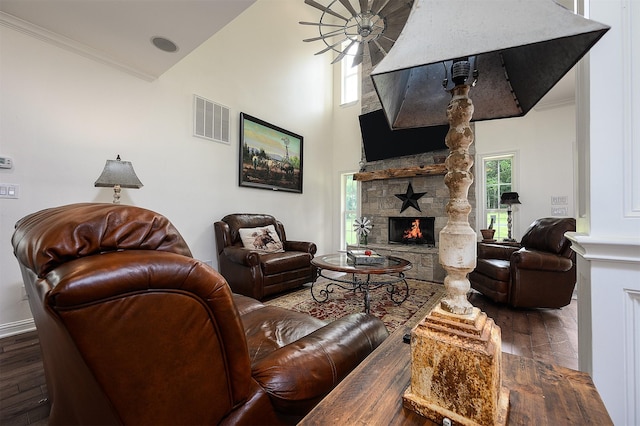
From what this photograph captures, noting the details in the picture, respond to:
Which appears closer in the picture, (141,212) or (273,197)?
(141,212)

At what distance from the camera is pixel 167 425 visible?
62cm

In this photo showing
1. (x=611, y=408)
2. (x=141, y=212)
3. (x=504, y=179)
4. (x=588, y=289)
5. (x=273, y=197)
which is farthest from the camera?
(x=273, y=197)

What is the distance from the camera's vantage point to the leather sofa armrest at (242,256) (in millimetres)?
2980

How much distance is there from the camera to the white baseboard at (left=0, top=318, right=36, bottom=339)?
85.4 inches

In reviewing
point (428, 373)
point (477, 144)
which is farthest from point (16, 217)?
point (477, 144)

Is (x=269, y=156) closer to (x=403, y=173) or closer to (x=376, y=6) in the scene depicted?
(x=403, y=173)

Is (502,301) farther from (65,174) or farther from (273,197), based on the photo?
(65,174)

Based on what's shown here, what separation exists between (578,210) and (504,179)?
376cm

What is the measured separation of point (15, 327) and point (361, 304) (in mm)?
3125

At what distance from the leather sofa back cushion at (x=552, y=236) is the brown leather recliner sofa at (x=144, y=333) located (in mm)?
3018

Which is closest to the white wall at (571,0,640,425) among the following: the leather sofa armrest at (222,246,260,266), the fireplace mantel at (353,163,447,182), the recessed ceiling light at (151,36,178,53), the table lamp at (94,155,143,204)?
the leather sofa armrest at (222,246,260,266)

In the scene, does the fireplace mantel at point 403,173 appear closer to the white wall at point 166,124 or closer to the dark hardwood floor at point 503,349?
the white wall at point 166,124

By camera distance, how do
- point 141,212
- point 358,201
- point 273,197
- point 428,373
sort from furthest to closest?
point 358,201 → point 273,197 → point 141,212 → point 428,373

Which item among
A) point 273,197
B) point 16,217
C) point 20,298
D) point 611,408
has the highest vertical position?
point 273,197
